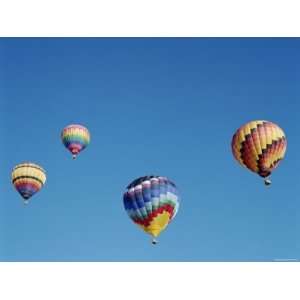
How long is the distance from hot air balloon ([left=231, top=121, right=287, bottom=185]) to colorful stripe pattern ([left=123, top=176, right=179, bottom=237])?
315cm

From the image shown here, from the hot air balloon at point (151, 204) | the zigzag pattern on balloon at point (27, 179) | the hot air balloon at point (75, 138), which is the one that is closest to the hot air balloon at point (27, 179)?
the zigzag pattern on balloon at point (27, 179)

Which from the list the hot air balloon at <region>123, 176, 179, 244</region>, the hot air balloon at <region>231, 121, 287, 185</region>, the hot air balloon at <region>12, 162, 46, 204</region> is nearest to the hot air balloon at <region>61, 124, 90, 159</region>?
the hot air balloon at <region>12, 162, 46, 204</region>

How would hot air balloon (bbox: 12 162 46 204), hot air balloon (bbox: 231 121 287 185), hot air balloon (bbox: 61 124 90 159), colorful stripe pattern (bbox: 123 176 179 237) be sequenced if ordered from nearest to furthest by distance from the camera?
colorful stripe pattern (bbox: 123 176 179 237), hot air balloon (bbox: 231 121 287 185), hot air balloon (bbox: 12 162 46 204), hot air balloon (bbox: 61 124 90 159)

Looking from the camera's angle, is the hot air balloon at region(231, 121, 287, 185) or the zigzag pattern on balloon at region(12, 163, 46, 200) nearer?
the hot air balloon at region(231, 121, 287, 185)

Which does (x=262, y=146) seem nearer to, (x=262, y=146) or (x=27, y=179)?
(x=262, y=146)

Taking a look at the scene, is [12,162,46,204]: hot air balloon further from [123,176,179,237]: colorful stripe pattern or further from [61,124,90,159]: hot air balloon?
[123,176,179,237]: colorful stripe pattern

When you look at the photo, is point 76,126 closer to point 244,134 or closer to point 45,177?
point 45,177

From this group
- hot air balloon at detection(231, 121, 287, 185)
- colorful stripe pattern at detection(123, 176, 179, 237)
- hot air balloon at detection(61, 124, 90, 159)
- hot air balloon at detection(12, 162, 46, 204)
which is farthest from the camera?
hot air balloon at detection(61, 124, 90, 159)

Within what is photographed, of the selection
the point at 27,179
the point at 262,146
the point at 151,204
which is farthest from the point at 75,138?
the point at 262,146

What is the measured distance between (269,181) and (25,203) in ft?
34.4

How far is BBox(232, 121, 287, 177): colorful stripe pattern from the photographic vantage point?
27.8 m

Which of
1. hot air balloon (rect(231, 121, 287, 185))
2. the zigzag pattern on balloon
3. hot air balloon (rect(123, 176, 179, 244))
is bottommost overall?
hot air balloon (rect(123, 176, 179, 244))

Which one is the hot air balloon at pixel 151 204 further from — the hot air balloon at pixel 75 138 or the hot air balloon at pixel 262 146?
the hot air balloon at pixel 75 138

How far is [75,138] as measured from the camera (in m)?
34.0
